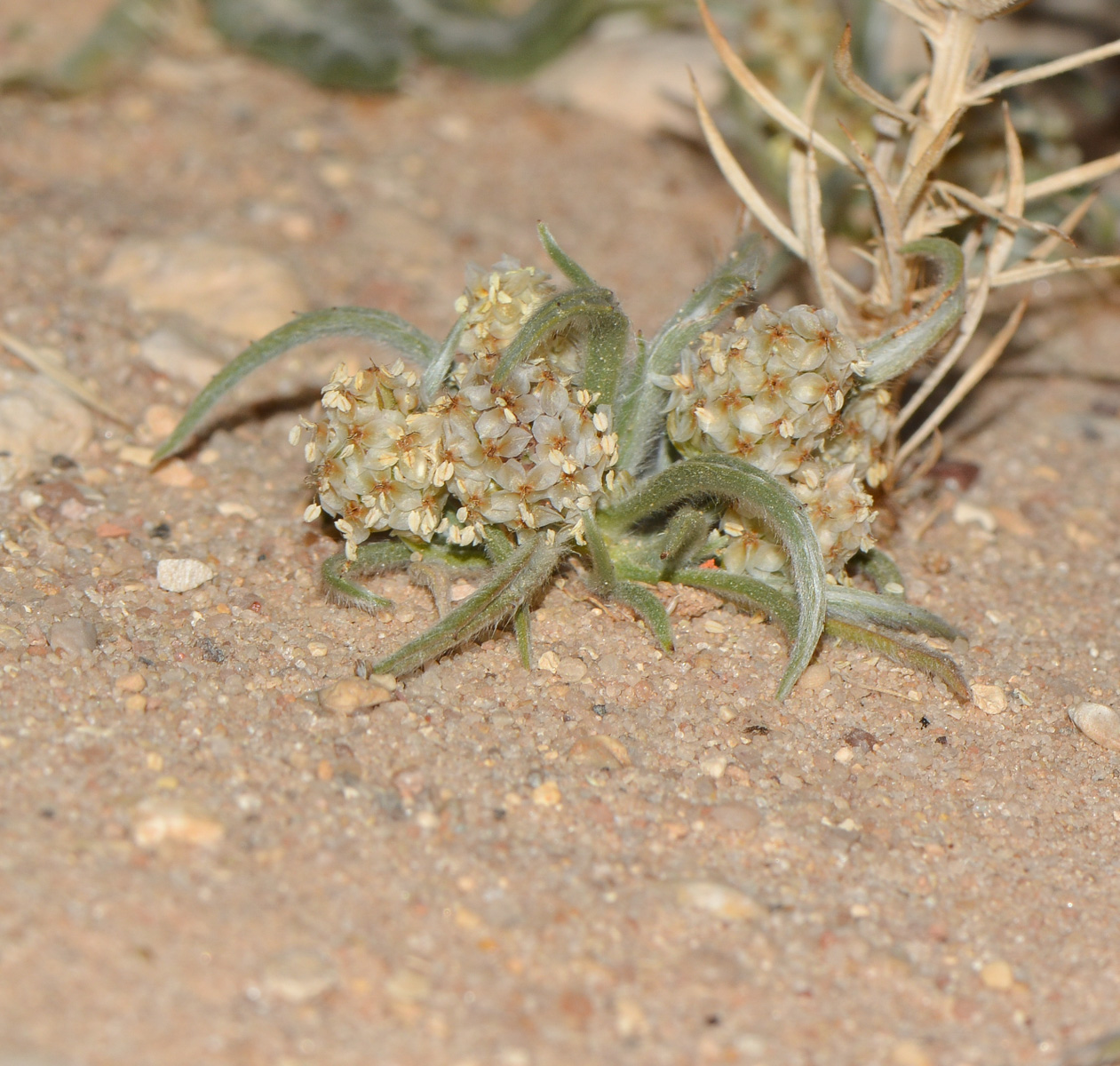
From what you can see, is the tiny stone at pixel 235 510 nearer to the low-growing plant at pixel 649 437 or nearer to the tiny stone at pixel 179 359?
the low-growing plant at pixel 649 437

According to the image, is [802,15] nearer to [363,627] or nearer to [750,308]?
[750,308]

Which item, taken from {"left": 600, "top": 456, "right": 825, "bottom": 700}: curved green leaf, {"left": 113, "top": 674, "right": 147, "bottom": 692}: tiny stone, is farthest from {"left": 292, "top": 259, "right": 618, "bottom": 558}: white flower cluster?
{"left": 113, "top": 674, "right": 147, "bottom": 692}: tiny stone

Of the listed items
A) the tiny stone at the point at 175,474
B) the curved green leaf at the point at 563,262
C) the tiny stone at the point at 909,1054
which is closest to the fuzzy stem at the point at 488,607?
the curved green leaf at the point at 563,262

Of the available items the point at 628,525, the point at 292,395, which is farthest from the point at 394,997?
the point at 292,395

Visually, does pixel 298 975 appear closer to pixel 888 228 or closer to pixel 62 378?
pixel 62 378

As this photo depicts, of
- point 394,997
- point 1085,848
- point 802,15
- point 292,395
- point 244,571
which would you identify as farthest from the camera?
point 802,15

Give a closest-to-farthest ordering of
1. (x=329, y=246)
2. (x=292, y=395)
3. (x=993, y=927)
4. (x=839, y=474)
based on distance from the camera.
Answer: (x=993, y=927)
(x=839, y=474)
(x=292, y=395)
(x=329, y=246)

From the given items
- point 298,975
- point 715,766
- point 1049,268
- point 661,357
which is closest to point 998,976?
point 715,766
